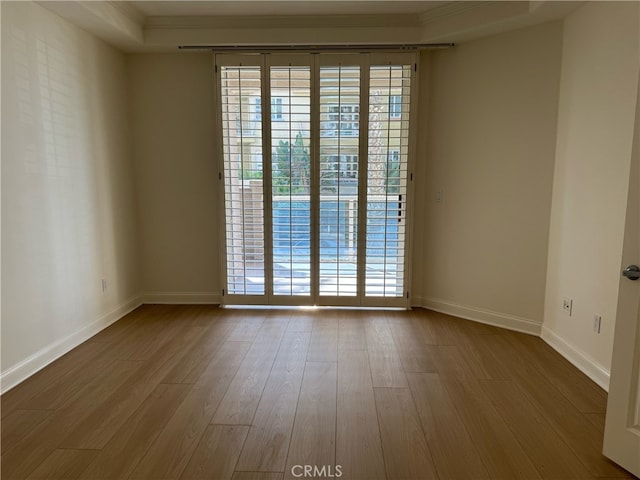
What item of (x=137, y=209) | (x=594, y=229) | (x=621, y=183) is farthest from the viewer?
(x=137, y=209)

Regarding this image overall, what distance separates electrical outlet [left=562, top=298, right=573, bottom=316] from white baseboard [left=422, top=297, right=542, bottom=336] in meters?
0.38

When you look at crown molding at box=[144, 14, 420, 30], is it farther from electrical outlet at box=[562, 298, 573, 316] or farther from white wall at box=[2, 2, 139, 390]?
electrical outlet at box=[562, 298, 573, 316]

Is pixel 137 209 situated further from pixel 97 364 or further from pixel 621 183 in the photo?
pixel 621 183

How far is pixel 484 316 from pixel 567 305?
0.79 metres

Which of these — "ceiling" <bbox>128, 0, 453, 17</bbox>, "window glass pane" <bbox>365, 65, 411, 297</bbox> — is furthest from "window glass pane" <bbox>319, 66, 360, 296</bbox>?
"ceiling" <bbox>128, 0, 453, 17</bbox>

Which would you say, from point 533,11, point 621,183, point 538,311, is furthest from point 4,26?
point 538,311

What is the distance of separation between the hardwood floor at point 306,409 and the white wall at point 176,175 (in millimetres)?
855

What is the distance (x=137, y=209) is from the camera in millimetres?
4199

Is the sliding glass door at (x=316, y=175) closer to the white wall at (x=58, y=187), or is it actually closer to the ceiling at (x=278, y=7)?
the ceiling at (x=278, y=7)

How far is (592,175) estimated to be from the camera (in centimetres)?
276

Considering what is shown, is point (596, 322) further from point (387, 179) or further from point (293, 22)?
point (293, 22)

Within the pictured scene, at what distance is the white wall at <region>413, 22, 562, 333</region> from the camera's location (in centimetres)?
330

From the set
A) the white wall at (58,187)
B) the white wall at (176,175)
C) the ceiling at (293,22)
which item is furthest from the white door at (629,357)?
the white wall at (58,187)

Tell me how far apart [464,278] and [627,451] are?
2.10 metres
